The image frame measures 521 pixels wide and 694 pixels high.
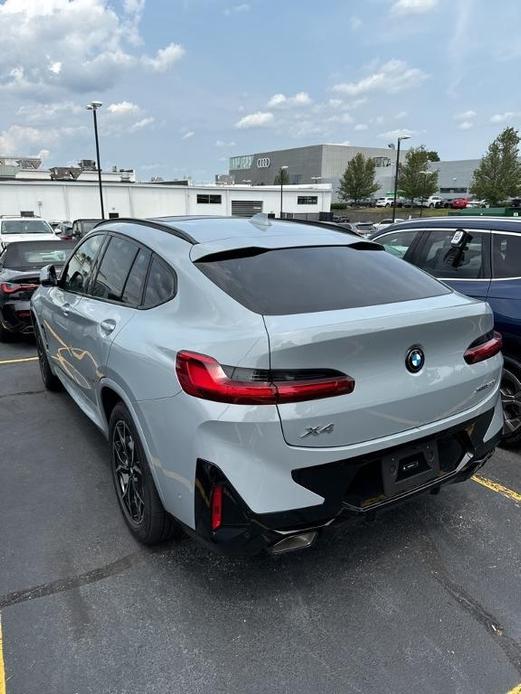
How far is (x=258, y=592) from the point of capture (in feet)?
8.34

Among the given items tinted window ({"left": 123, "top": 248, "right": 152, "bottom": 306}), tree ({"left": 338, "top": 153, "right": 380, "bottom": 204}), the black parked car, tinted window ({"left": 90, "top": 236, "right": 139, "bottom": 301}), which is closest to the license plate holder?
tinted window ({"left": 123, "top": 248, "right": 152, "bottom": 306})

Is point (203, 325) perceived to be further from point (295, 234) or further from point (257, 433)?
point (295, 234)

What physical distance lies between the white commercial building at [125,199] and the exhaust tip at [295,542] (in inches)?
1855

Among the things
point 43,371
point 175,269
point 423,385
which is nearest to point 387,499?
point 423,385

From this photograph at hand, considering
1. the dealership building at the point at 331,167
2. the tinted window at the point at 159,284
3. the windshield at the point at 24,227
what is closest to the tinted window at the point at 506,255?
the tinted window at the point at 159,284

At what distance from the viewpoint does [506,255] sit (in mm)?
4027

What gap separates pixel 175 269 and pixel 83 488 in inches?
71.8

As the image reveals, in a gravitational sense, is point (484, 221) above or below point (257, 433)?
above

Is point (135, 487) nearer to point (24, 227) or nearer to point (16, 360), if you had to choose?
point (16, 360)

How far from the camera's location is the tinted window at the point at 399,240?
16.2 ft

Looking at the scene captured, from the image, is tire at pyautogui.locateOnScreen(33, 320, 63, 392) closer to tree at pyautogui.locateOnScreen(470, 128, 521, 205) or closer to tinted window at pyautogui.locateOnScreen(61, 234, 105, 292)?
tinted window at pyautogui.locateOnScreen(61, 234, 105, 292)

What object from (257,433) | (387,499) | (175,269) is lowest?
(387,499)

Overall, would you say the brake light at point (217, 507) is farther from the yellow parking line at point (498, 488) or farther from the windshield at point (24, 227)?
the windshield at point (24, 227)

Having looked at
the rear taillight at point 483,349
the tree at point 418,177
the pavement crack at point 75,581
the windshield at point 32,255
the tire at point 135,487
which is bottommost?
the pavement crack at point 75,581
